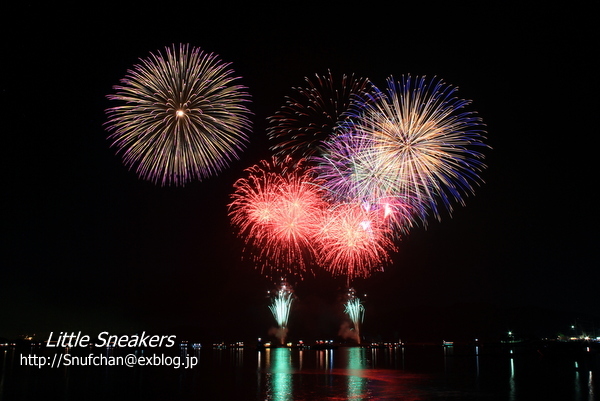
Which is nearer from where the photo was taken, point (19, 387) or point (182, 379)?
point (19, 387)

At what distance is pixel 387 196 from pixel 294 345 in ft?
404

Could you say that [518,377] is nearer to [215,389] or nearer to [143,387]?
[215,389]

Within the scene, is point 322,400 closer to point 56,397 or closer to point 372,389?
point 372,389

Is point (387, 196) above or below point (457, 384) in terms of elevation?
above

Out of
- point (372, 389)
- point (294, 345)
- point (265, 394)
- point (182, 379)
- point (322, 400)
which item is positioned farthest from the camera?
point (294, 345)

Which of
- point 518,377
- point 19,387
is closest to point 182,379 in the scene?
point 19,387

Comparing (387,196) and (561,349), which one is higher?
(387,196)

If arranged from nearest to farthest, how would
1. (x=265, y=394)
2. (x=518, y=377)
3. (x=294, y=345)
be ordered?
(x=265, y=394) → (x=518, y=377) → (x=294, y=345)

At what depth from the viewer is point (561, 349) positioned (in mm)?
77125

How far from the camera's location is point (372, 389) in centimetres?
3077

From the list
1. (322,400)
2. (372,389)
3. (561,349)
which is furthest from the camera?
(561,349)

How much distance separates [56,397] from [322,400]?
15.3m

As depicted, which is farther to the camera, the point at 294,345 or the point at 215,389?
the point at 294,345

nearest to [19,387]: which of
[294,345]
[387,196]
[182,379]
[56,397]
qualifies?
[56,397]
